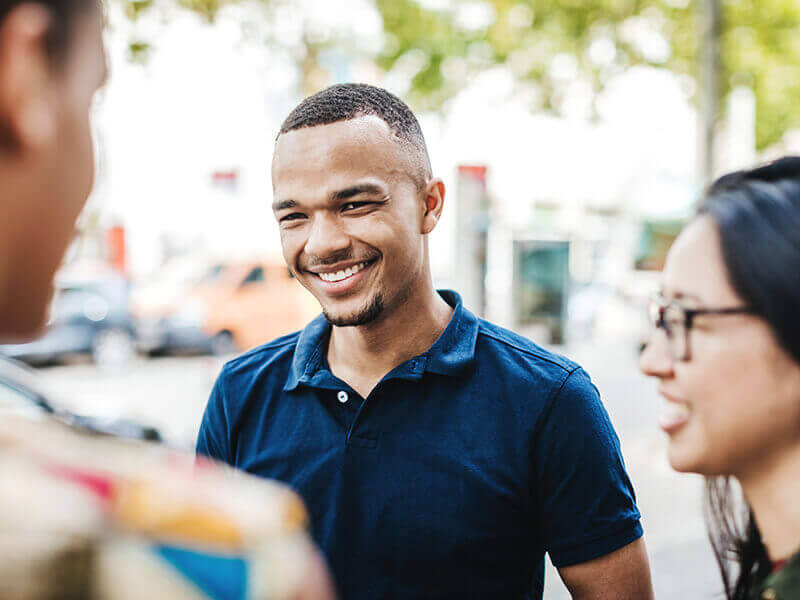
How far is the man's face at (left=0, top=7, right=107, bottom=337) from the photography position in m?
0.75

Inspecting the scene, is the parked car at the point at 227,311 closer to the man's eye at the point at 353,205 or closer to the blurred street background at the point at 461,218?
the blurred street background at the point at 461,218

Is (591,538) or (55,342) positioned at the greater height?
(591,538)

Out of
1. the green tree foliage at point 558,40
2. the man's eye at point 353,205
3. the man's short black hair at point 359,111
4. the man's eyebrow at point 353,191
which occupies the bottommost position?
the man's eye at point 353,205

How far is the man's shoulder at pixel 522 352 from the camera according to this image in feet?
6.83

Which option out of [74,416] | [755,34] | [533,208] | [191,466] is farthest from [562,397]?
[533,208]

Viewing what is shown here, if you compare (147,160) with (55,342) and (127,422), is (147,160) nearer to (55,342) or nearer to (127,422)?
(55,342)

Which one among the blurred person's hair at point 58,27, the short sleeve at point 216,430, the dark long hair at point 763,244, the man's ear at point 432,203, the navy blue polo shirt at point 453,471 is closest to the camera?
the blurred person's hair at point 58,27

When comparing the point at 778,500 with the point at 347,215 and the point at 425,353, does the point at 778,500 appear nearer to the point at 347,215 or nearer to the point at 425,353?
the point at 425,353

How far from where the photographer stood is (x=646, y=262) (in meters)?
16.2

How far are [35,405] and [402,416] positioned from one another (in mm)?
4213

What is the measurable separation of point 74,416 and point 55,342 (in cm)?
834

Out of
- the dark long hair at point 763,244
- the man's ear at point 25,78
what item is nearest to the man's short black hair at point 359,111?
the dark long hair at point 763,244

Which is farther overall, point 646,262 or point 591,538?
point 646,262

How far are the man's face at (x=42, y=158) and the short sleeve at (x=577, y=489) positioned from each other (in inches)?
54.5
